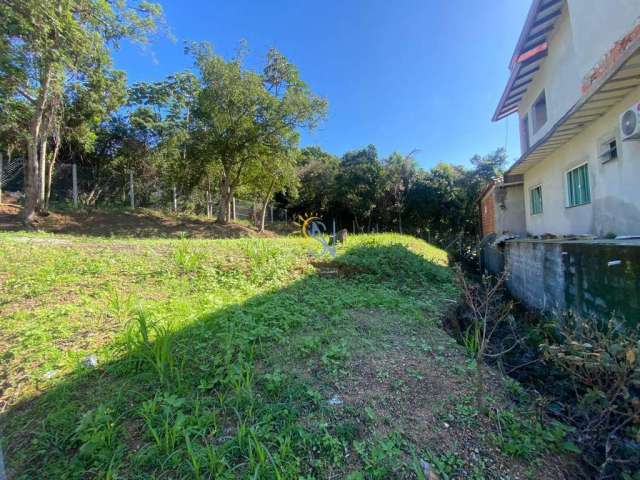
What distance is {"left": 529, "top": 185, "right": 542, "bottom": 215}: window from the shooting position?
7359mm

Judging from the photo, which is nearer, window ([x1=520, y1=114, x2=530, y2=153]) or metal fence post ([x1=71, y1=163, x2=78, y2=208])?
window ([x1=520, y1=114, x2=530, y2=153])

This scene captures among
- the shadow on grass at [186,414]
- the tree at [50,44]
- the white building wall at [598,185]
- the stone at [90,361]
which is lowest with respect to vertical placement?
the shadow on grass at [186,414]

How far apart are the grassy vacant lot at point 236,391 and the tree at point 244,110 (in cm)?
880

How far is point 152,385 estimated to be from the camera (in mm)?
1923

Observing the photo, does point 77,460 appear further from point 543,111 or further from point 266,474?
point 543,111

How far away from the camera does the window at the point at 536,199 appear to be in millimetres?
7359

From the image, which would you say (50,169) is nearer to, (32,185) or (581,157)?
(32,185)

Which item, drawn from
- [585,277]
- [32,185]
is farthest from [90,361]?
[32,185]

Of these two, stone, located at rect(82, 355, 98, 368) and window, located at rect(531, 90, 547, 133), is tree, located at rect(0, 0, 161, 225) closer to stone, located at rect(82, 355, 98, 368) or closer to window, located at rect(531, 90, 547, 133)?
stone, located at rect(82, 355, 98, 368)

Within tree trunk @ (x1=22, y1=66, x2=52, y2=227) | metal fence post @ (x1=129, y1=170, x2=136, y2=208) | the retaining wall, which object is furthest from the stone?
metal fence post @ (x1=129, y1=170, x2=136, y2=208)

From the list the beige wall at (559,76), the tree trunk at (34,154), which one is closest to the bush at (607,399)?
the beige wall at (559,76)

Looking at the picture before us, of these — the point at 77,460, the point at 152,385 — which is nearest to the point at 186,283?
the point at 152,385

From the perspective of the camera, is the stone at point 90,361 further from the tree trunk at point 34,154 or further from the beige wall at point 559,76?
the tree trunk at point 34,154

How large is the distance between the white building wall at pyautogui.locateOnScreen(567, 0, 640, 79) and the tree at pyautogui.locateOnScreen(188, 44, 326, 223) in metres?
8.29
